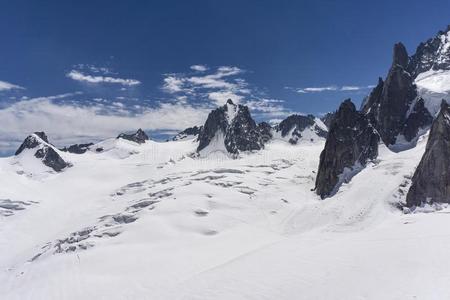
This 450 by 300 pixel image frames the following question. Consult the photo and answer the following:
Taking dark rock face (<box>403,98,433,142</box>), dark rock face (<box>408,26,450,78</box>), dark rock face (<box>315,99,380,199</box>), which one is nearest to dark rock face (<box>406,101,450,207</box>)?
dark rock face (<box>315,99,380,199</box>)

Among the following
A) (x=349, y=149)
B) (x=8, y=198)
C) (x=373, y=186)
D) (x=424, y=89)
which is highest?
(x=424, y=89)

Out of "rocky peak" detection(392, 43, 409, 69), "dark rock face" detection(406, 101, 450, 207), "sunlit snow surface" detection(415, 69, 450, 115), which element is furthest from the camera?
"rocky peak" detection(392, 43, 409, 69)

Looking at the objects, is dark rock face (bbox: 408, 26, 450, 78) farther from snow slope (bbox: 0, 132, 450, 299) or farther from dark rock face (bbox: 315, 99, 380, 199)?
dark rock face (bbox: 315, 99, 380, 199)

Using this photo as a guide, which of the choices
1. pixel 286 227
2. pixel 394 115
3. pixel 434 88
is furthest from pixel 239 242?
pixel 434 88

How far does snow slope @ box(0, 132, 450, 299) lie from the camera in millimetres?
26359

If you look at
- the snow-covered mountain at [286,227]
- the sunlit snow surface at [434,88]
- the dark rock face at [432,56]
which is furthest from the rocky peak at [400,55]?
the dark rock face at [432,56]

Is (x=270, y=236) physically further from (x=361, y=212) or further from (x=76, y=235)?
(x=76, y=235)

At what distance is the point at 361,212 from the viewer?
76.6 metres

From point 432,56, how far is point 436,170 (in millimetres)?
103706

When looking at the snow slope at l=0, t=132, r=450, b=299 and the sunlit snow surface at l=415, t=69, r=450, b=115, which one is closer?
the snow slope at l=0, t=132, r=450, b=299

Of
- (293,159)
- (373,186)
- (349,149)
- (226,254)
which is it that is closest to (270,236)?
(226,254)

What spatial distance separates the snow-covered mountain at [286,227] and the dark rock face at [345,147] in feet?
1.07

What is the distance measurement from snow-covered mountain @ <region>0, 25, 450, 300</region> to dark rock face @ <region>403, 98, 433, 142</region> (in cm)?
42

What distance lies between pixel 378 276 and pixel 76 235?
80.1 metres
